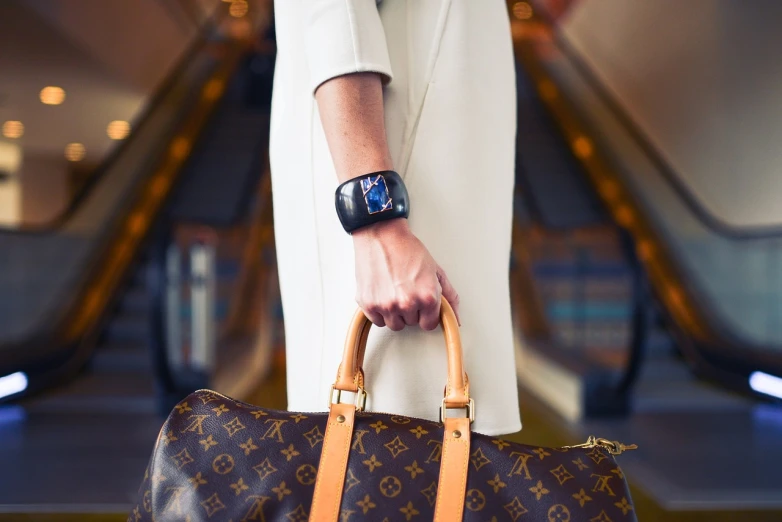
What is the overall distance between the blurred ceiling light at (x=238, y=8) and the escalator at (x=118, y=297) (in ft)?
11.8

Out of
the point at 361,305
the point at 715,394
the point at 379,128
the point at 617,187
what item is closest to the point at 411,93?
the point at 379,128

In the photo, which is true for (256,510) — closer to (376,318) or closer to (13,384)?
(376,318)

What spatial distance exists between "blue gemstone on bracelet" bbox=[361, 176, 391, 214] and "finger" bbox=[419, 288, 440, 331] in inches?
4.5

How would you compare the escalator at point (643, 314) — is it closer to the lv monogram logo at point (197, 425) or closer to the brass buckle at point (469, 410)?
the brass buckle at point (469, 410)

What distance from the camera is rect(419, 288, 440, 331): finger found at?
0.80m

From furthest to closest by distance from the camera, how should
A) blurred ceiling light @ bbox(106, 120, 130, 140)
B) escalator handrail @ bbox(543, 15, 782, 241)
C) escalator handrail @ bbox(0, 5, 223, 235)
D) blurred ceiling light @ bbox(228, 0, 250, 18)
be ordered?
blurred ceiling light @ bbox(228, 0, 250, 18) → blurred ceiling light @ bbox(106, 120, 130, 140) → escalator handrail @ bbox(0, 5, 223, 235) → escalator handrail @ bbox(543, 15, 782, 241)

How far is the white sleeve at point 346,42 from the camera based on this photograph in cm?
84

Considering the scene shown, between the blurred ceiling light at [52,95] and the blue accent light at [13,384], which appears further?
the blurred ceiling light at [52,95]

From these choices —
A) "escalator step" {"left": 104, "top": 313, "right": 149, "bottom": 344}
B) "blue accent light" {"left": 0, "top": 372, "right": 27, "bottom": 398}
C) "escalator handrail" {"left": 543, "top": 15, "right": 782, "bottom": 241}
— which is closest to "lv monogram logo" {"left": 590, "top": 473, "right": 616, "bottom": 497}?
"escalator handrail" {"left": 543, "top": 15, "right": 782, "bottom": 241}

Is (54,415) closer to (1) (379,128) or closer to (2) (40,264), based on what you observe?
(2) (40,264)

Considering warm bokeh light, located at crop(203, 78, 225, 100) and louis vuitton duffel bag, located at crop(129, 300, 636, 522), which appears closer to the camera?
louis vuitton duffel bag, located at crop(129, 300, 636, 522)

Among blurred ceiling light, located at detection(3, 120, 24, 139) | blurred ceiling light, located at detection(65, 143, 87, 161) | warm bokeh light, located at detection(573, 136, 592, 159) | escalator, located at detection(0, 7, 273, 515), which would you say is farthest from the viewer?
warm bokeh light, located at detection(573, 136, 592, 159)

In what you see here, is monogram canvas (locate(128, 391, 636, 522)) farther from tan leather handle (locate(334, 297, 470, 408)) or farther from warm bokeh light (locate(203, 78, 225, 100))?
warm bokeh light (locate(203, 78, 225, 100))

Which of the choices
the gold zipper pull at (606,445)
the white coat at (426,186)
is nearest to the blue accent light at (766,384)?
the gold zipper pull at (606,445)
